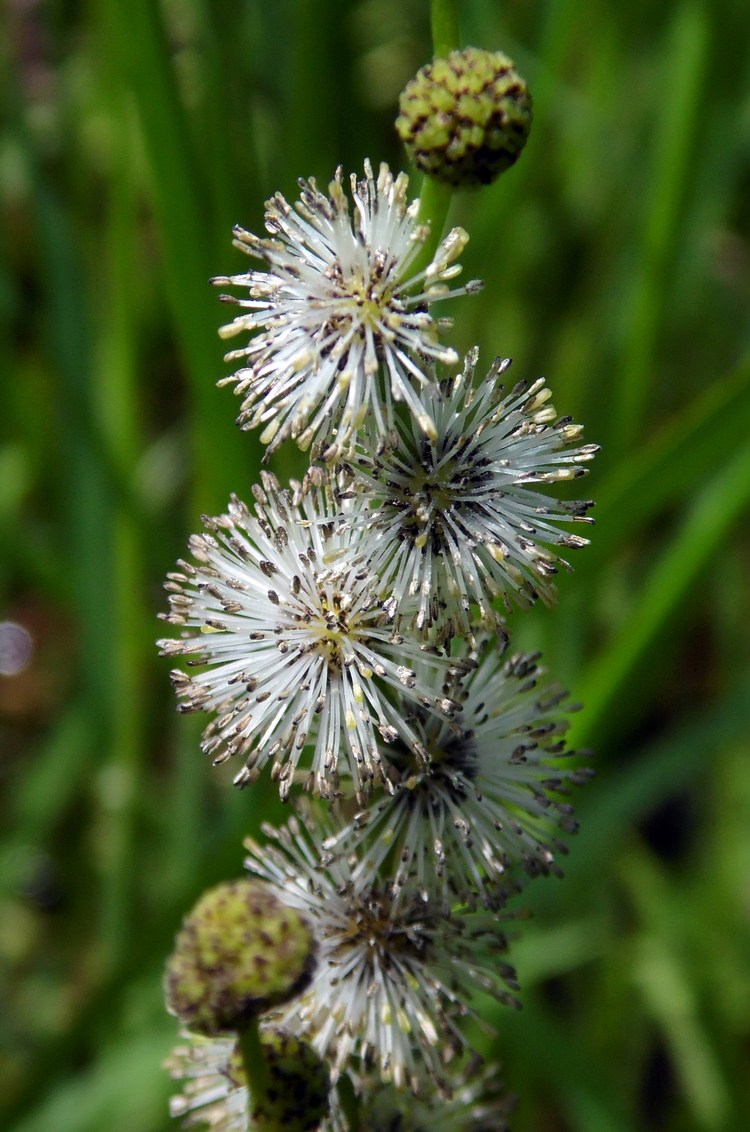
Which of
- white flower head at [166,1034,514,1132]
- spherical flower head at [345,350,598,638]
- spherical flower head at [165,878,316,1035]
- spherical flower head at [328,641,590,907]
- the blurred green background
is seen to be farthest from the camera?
the blurred green background

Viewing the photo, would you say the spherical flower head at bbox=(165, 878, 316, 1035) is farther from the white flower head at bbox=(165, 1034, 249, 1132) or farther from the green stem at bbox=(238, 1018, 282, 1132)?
the white flower head at bbox=(165, 1034, 249, 1132)

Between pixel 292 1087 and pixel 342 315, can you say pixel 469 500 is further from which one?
pixel 292 1087

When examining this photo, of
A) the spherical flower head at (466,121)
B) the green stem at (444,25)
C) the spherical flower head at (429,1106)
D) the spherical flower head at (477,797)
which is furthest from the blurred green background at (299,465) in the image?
the spherical flower head at (466,121)

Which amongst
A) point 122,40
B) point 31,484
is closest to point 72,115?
point 31,484

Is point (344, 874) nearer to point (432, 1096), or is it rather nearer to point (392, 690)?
point (392, 690)

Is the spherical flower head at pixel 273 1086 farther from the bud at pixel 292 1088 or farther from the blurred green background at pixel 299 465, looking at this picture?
the blurred green background at pixel 299 465

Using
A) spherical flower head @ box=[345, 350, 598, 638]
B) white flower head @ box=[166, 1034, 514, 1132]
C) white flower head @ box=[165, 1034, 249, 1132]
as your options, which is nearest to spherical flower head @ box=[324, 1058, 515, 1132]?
white flower head @ box=[166, 1034, 514, 1132]
